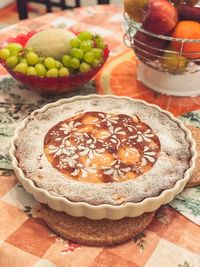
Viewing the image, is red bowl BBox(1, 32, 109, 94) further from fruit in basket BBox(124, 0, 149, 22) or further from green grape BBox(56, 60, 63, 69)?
fruit in basket BBox(124, 0, 149, 22)

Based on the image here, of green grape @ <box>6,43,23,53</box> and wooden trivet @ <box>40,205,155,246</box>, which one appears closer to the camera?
wooden trivet @ <box>40,205,155,246</box>

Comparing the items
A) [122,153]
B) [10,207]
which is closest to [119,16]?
[122,153]

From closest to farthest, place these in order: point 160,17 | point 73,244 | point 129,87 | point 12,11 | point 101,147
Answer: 1. point 73,244
2. point 101,147
3. point 160,17
4. point 129,87
5. point 12,11

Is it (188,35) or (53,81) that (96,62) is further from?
(188,35)

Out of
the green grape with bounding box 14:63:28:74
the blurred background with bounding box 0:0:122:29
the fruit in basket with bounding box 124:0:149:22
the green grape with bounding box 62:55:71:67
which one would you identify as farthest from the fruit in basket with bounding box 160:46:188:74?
the blurred background with bounding box 0:0:122:29

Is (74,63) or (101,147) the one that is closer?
(101,147)

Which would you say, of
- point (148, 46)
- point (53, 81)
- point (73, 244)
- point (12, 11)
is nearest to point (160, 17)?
point (148, 46)

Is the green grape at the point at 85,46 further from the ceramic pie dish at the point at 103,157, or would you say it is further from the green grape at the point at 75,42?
the ceramic pie dish at the point at 103,157
